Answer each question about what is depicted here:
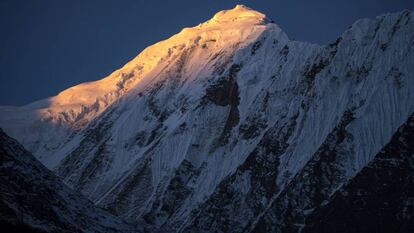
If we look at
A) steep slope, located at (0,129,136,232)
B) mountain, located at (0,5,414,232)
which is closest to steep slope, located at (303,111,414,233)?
mountain, located at (0,5,414,232)

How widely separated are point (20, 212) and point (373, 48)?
8119cm

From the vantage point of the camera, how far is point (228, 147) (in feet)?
494

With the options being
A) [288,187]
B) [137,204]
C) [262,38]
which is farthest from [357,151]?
[262,38]

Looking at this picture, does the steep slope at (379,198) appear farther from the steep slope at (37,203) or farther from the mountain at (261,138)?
the steep slope at (37,203)

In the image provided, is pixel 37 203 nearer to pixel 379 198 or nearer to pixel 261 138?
pixel 379 198

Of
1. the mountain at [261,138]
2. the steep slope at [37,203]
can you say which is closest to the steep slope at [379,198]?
the mountain at [261,138]

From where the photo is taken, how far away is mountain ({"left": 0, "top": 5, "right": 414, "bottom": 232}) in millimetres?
115688

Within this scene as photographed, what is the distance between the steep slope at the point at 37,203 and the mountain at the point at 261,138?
1217cm

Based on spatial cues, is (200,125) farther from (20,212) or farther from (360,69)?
(20,212)

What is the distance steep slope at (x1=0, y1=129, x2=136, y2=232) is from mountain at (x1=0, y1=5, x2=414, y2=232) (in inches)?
479

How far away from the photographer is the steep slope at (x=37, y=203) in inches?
2247

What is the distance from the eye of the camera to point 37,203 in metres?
62.2

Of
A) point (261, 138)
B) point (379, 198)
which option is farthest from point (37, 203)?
point (261, 138)

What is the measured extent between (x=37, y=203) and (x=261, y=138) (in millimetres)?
82043
